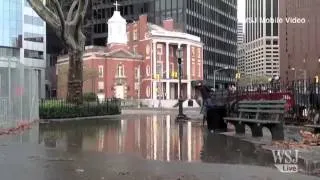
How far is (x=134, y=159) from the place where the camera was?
11664 millimetres

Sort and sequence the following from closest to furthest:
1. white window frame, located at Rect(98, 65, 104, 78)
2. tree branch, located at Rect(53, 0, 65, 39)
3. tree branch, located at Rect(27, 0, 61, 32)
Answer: tree branch, located at Rect(53, 0, 65, 39)
tree branch, located at Rect(27, 0, 61, 32)
white window frame, located at Rect(98, 65, 104, 78)

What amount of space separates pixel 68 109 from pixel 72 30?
4.27 metres

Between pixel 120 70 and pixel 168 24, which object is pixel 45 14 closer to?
pixel 120 70

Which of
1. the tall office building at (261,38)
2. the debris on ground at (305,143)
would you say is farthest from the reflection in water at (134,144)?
the tall office building at (261,38)

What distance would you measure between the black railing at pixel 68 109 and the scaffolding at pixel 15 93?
304cm

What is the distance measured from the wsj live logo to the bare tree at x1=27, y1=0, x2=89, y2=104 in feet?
59.0

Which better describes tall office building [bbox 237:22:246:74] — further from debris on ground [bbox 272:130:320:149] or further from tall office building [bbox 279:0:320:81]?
debris on ground [bbox 272:130:320:149]

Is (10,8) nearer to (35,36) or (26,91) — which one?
(35,36)

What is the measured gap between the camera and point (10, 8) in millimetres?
115000

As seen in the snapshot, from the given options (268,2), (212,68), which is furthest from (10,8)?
(268,2)

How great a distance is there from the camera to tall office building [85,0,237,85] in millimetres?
131500

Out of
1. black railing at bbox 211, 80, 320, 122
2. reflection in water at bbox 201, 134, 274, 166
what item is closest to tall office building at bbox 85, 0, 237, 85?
black railing at bbox 211, 80, 320, 122

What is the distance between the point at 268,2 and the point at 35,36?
64.3 meters

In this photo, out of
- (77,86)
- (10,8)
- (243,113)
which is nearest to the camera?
(243,113)
